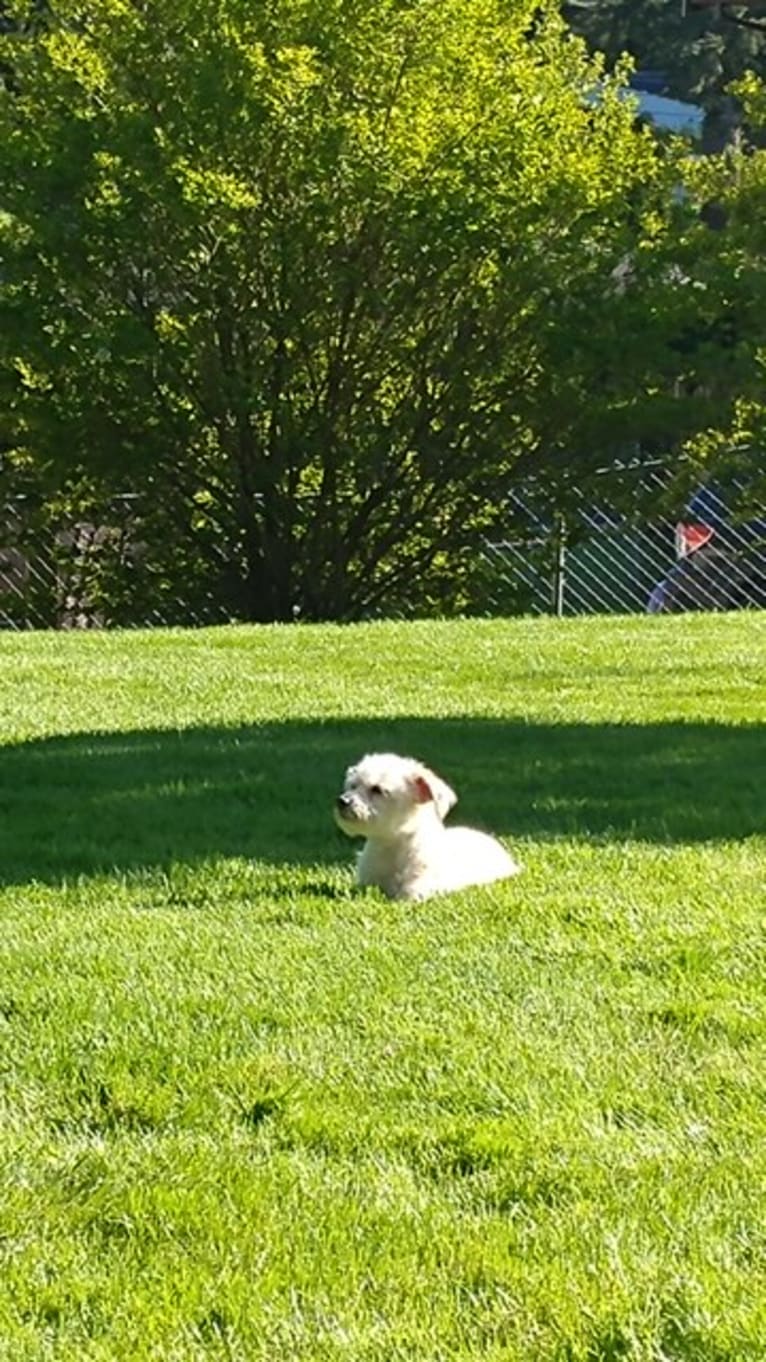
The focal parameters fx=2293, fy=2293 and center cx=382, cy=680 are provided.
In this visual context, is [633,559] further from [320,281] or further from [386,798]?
[386,798]

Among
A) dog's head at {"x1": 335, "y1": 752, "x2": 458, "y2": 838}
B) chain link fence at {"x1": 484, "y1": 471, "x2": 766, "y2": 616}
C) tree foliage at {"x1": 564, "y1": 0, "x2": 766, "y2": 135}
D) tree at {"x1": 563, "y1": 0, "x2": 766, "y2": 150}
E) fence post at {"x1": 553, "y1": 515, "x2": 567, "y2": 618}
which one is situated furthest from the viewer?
tree foliage at {"x1": 564, "y1": 0, "x2": 766, "y2": 135}

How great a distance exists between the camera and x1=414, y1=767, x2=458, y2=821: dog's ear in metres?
6.80

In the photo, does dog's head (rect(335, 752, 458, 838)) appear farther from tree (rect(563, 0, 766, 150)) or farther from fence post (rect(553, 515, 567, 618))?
tree (rect(563, 0, 766, 150))

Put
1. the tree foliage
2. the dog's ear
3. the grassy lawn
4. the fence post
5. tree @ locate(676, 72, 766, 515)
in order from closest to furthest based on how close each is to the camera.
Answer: the grassy lawn, the dog's ear, tree @ locate(676, 72, 766, 515), the fence post, the tree foliage

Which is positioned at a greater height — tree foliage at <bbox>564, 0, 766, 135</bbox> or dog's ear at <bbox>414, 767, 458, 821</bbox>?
tree foliage at <bbox>564, 0, 766, 135</bbox>

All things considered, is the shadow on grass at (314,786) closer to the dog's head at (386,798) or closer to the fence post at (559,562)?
the dog's head at (386,798)

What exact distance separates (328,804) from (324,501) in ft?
39.8

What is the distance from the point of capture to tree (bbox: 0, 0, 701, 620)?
18.5 meters

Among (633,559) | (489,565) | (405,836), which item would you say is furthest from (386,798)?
(633,559)

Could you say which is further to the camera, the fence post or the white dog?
the fence post

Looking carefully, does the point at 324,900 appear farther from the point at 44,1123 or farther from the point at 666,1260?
the point at 666,1260

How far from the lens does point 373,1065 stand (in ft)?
15.6

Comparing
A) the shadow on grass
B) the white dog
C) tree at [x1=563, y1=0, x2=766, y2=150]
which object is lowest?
the shadow on grass

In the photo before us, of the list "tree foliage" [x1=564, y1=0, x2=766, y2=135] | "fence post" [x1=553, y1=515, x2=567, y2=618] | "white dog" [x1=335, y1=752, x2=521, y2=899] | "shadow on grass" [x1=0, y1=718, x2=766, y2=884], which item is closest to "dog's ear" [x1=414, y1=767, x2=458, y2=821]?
"white dog" [x1=335, y1=752, x2=521, y2=899]
